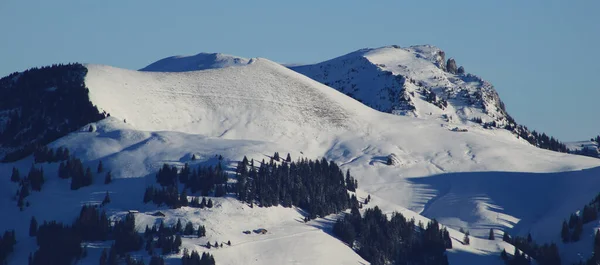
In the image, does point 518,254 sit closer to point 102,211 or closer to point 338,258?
point 338,258

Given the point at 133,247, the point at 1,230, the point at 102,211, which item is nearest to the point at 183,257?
the point at 133,247

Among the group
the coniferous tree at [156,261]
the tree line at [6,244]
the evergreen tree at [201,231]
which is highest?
the evergreen tree at [201,231]

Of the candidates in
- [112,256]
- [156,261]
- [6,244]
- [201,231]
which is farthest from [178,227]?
[6,244]

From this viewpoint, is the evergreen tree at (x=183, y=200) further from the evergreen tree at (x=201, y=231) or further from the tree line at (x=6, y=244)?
the tree line at (x=6, y=244)

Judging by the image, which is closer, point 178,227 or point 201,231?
point 178,227

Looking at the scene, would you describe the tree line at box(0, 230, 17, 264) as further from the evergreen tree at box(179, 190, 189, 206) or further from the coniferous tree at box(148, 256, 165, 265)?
the evergreen tree at box(179, 190, 189, 206)

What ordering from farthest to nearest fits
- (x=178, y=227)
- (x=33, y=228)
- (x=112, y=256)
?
(x=33, y=228) → (x=178, y=227) → (x=112, y=256)

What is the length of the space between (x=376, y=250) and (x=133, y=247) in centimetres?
4024

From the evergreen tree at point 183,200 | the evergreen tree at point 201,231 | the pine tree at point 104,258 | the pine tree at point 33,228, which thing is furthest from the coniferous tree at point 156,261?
the pine tree at point 33,228

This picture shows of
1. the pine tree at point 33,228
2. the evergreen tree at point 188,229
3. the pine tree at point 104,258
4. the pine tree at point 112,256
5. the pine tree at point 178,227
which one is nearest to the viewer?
the pine tree at point 112,256

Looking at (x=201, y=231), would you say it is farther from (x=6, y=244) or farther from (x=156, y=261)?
(x=6, y=244)

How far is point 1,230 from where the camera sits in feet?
635

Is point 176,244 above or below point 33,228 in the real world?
below

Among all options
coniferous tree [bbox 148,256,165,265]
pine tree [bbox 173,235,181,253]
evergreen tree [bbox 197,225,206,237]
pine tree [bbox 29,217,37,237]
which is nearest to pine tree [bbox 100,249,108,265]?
coniferous tree [bbox 148,256,165,265]
